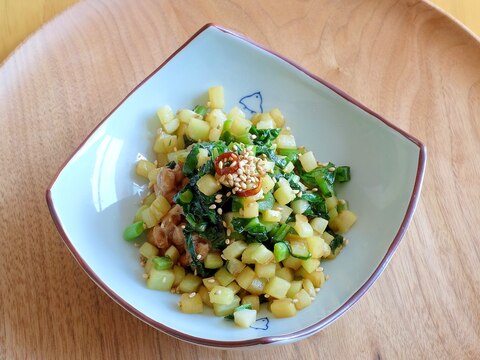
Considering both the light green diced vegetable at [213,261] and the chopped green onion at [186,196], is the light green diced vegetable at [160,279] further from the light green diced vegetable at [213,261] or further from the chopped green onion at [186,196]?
the chopped green onion at [186,196]

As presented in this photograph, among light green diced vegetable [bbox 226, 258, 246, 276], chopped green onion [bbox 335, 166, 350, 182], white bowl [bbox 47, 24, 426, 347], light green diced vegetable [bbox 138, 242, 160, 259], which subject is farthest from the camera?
chopped green onion [bbox 335, 166, 350, 182]

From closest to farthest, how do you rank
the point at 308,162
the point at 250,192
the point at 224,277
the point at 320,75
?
the point at 250,192, the point at 224,277, the point at 308,162, the point at 320,75

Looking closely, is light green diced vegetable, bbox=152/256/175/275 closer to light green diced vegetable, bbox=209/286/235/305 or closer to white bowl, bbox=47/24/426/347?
white bowl, bbox=47/24/426/347

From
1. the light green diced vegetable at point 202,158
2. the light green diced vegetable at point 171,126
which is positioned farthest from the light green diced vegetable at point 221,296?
the light green diced vegetable at point 171,126

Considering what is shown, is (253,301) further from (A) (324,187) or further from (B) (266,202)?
(A) (324,187)

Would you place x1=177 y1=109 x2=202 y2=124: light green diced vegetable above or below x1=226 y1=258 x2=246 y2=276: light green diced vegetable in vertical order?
above

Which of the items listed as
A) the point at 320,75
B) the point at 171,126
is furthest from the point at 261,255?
the point at 320,75

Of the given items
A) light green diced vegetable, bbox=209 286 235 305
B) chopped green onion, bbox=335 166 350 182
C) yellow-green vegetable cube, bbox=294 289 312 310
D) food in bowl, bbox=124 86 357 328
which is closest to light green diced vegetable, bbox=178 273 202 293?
food in bowl, bbox=124 86 357 328
